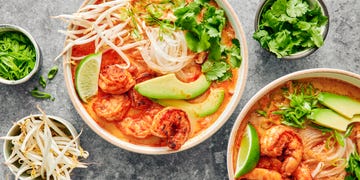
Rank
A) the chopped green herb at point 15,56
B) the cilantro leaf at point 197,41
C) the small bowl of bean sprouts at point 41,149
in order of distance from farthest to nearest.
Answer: the chopped green herb at point 15,56 → the small bowl of bean sprouts at point 41,149 → the cilantro leaf at point 197,41

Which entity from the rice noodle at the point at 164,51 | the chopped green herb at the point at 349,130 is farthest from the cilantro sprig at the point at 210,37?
the chopped green herb at the point at 349,130

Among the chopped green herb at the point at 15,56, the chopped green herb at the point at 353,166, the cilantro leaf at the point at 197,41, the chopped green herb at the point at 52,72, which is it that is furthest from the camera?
the chopped green herb at the point at 52,72

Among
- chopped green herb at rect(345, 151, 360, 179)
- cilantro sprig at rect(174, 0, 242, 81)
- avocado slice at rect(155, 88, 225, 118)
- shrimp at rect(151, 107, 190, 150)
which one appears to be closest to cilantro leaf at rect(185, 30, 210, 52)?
cilantro sprig at rect(174, 0, 242, 81)

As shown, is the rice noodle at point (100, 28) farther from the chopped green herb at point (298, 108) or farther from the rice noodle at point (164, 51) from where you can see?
the chopped green herb at point (298, 108)

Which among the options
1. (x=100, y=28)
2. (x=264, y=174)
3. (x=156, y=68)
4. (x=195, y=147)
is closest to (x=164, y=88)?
(x=156, y=68)

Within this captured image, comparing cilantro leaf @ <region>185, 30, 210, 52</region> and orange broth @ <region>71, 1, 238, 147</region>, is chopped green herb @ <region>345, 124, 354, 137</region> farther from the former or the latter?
cilantro leaf @ <region>185, 30, 210, 52</region>

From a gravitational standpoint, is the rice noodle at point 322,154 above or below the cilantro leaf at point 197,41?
below

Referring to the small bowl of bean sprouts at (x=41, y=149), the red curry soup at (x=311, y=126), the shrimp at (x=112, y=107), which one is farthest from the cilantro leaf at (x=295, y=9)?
the small bowl of bean sprouts at (x=41, y=149)

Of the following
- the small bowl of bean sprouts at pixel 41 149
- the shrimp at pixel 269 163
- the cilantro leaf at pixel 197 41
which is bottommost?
the small bowl of bean sprouts at pixel 41 149

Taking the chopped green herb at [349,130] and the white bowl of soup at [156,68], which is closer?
the white bowl of soup at [156,68]
